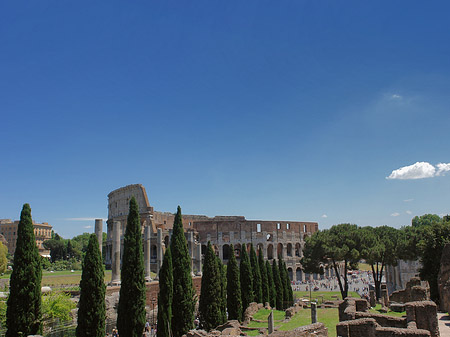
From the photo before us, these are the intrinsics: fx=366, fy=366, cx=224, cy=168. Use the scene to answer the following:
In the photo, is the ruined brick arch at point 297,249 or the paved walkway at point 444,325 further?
the ruined brick arch at point 297,249

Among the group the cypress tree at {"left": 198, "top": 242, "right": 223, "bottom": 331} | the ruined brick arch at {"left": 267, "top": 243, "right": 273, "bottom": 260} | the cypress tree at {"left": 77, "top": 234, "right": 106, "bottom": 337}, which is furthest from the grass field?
the ruined brick arch at {"left": 267, "top": 243, "right": 273, "bottom": 260}

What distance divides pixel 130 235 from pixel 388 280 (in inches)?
1735

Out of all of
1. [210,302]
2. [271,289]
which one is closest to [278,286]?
[271,289]

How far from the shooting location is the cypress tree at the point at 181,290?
16328mm

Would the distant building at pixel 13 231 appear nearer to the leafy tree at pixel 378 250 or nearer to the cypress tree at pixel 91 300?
the leafy tree at pixel 378 250

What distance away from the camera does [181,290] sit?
16828mm

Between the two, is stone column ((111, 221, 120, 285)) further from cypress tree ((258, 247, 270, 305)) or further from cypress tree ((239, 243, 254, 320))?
cypress tree ((258, 247, 270, 305))

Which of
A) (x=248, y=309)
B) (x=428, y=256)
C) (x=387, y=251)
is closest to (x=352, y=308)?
(x=248, y=309)

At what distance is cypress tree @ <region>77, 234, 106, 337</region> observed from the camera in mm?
12172

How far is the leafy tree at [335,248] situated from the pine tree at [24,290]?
74.4ft

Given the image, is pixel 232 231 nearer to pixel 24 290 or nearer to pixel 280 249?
pixel 280 249

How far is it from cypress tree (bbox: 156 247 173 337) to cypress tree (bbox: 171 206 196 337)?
54 cm

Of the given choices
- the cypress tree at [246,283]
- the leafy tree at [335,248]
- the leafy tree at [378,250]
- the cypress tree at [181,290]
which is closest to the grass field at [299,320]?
the cypress tree at [246,283]

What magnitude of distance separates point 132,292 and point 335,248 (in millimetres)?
19788
